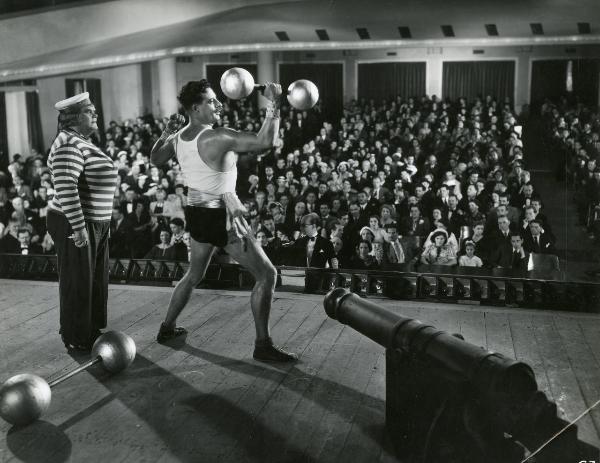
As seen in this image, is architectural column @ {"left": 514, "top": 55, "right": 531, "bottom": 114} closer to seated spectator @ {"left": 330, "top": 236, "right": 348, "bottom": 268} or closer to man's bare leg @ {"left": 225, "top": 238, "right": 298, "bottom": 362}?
seated spectator @ {"left": 330, "top": 236, "right": 348, "bottom": 268}

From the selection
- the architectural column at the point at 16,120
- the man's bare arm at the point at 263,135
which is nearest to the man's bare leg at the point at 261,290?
the man's bare arm at the point at 263,135

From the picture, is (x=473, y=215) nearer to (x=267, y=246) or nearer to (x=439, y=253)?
(x=439, y=253)

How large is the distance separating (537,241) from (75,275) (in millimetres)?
4877

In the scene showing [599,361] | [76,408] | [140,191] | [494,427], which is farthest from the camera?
[140,191]

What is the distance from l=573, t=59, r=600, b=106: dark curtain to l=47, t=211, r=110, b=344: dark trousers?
59.3 feet

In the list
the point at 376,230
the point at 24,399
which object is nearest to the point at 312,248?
the point at 376,230

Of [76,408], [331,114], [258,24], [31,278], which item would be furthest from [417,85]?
[76,408]

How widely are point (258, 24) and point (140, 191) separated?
8.38 metres

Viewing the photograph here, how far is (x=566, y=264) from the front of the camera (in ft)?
24.7

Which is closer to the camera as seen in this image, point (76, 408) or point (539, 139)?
point (76, 408)

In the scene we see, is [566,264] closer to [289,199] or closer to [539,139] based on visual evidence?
[289,199]

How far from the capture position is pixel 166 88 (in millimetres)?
20344

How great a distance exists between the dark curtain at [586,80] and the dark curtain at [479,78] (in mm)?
1899

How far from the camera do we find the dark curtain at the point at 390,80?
21.2 m
